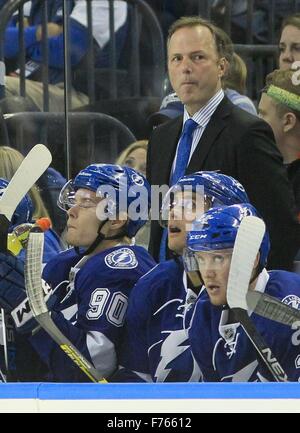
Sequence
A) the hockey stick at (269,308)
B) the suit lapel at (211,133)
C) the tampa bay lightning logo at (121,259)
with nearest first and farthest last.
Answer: the hockey stick at (269,308)
the suit lapel at (211,133)
the tampa bay lightning logo at (121,259)

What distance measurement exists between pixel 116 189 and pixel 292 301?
0.60m

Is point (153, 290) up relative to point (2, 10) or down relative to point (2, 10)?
down

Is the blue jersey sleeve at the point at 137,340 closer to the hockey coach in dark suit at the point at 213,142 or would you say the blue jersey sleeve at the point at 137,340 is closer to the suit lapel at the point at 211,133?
the hockey coach in dark suit at the point at 213,142

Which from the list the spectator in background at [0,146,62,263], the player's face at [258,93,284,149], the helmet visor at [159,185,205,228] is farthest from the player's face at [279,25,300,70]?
the spectator in background at [0,146,62,263]

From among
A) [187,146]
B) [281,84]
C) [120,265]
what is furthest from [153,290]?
[281,84]

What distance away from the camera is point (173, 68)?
4.01 metres

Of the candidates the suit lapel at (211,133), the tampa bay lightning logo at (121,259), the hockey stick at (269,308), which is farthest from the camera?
the tampa bay lightning logo at (121,259)

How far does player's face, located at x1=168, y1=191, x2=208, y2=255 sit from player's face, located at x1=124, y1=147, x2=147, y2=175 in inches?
5.4

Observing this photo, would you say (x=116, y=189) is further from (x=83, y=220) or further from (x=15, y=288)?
(x=15, y=288)

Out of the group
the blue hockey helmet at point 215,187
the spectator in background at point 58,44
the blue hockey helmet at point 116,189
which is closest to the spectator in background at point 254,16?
the spectator in background at point 58,44

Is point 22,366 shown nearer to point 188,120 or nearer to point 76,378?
point 76,378

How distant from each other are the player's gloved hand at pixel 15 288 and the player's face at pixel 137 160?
42 centimetres

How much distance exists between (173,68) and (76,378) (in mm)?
920

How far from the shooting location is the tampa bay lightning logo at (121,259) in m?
4.10
